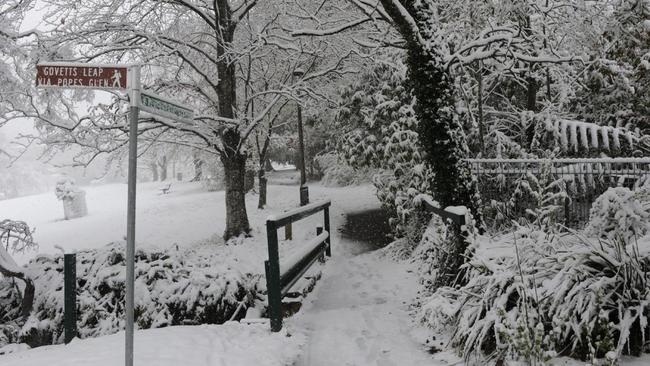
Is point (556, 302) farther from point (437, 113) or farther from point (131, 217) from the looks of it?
point (131, 217)

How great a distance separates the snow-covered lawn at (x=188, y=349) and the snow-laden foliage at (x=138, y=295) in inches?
20.9

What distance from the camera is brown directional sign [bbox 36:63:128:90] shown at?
3.12 metres

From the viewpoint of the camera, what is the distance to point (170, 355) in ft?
13.4

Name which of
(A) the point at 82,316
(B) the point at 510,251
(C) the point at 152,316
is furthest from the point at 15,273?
(B) the point at 510,251

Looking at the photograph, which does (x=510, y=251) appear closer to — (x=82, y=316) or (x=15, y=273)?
(x=82, y=316)

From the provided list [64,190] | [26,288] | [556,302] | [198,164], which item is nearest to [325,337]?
[556,302]

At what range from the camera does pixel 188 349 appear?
4273 millimetres

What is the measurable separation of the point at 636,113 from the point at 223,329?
11.7 meters

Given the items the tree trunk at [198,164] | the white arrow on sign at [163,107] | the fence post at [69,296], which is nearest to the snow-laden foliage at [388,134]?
the white arrow on sign at [163,107]

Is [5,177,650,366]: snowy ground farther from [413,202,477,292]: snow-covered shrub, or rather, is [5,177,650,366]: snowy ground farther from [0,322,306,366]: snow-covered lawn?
[413,202,477,292]: snow-covered shrub

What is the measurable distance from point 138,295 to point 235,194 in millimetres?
6718

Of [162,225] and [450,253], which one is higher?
[450,253]

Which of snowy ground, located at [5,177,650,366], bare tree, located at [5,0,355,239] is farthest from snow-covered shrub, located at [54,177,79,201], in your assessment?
snowy ground, located at [5,177,650,366]

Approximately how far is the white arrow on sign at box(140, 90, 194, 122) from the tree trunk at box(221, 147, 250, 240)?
8497 millimetres
